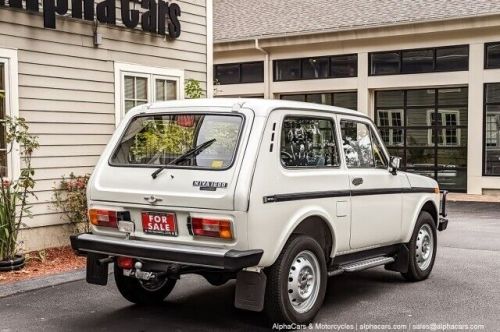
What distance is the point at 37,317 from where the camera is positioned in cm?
593

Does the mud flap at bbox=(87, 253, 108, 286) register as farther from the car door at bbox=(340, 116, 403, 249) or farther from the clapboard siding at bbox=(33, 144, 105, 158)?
the clapboard siding at bbox=(33, 144, 105, 158)

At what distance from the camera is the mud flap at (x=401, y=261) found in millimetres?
7137

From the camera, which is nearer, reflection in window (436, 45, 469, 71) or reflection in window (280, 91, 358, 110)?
reflection in window (436, 45, 469, 71)

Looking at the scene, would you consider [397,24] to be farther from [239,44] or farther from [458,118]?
[239,44]

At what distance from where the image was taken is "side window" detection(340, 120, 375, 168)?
6410 millimetres

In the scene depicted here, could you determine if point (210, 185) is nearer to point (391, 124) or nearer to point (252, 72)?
point (391, 124)

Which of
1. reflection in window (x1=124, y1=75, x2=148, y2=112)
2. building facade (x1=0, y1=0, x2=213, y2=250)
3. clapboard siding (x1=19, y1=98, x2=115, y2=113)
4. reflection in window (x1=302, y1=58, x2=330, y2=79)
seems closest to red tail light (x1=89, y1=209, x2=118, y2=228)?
building facade (x1=0, y1=0, x2=213, y2=250)

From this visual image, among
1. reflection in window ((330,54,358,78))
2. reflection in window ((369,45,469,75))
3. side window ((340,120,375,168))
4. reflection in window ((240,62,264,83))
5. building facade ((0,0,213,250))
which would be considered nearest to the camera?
side window ((340,120,375,168))

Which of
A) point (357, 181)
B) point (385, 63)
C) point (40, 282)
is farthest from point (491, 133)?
point (40, 282)

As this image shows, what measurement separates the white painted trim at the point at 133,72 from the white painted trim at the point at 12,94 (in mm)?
1858

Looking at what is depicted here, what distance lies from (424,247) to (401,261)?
55 cm

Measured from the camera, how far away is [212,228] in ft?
16.6

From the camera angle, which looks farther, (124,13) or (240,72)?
(240,72)

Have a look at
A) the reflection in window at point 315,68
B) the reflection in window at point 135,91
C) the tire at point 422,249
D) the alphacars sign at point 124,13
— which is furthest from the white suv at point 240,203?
the reflection in window at point 315,68
